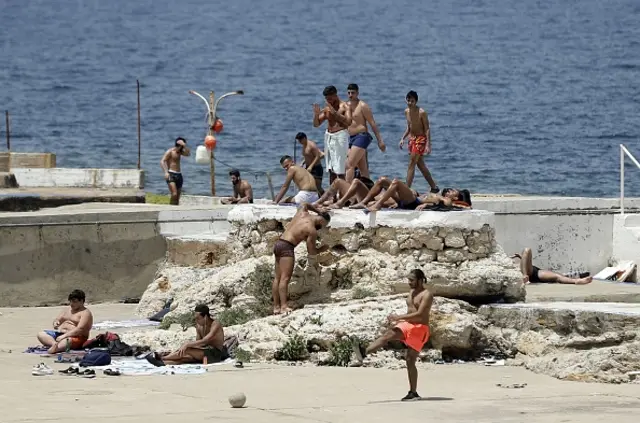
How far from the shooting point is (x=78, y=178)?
112 feet

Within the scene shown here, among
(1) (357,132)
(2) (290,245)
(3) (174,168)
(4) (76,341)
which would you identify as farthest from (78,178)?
(4) (76,341)

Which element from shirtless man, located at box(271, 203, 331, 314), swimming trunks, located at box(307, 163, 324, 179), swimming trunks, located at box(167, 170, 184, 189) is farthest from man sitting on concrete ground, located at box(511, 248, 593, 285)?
swimming trunks, located at box(167, 170, 184, 189)

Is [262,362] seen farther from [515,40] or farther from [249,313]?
[515,40]

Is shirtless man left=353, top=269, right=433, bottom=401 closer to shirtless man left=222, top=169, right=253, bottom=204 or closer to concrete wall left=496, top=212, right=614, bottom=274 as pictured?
concrete wall left=496, top=212, right=614, bottom=274

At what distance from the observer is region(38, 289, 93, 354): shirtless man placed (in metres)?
18.9

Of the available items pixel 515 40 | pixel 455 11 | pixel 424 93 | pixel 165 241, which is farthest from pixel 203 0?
pixel 165 241

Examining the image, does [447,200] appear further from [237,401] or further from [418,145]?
[237,401]

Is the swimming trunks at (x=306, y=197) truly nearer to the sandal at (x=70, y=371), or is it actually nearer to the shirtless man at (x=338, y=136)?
the shirtless man at (x=338, y=136)

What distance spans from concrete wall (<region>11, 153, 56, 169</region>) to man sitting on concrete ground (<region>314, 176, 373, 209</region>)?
52.7ft

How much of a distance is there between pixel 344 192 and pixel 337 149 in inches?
51.0

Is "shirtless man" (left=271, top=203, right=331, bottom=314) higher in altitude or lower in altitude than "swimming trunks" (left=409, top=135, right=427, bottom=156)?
lower

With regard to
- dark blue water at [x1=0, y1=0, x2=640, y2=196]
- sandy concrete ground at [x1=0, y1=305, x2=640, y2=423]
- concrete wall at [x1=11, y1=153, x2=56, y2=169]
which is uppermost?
dark blue water at [x1=0, y1=0, x2=640, y2=196]

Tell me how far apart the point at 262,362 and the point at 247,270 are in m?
2.06

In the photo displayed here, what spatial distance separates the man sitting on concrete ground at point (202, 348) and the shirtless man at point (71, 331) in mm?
1032
